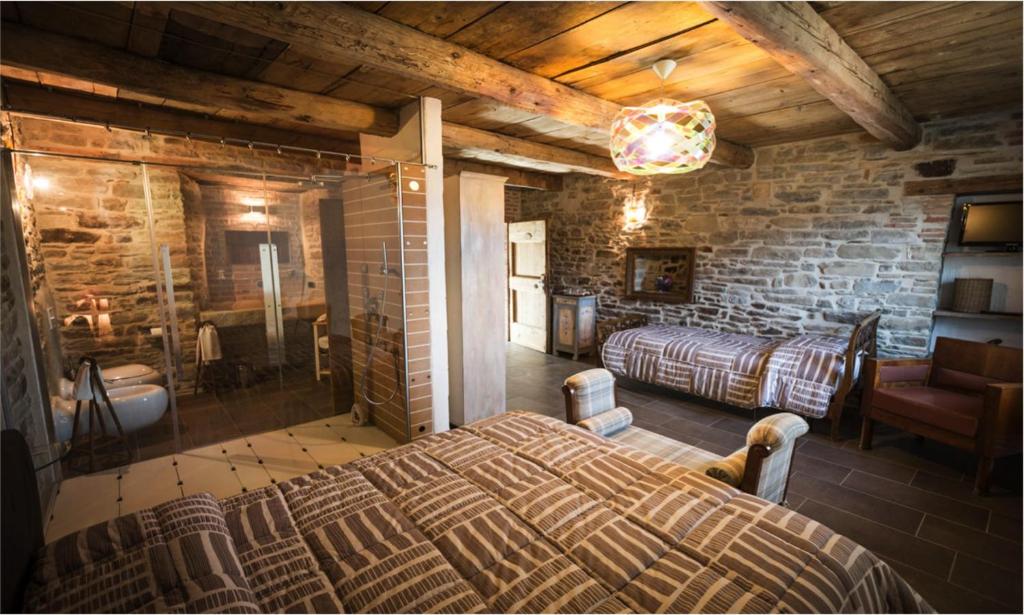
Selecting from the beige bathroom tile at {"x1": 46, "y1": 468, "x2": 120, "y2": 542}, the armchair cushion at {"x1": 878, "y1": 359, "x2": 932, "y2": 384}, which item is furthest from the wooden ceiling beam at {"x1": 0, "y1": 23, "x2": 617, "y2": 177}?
the armchair cushion at {"x1": 878, "y1": 359, "x2": 932, "y2": 384}

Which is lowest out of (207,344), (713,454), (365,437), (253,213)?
(365,437)

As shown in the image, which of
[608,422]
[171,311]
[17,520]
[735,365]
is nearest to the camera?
[17,520]

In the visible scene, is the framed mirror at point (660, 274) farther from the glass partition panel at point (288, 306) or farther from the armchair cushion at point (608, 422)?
the glass partition panel at point (288, 306)

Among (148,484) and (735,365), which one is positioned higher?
(735,365)

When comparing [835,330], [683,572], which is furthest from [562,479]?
[835,330]

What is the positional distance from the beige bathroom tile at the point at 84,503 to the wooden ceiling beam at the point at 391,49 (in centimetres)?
239

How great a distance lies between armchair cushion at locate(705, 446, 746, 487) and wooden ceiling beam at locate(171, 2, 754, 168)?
2074 millimetres

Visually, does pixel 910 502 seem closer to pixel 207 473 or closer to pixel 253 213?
pixel 207 473

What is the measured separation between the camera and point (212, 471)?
265cm

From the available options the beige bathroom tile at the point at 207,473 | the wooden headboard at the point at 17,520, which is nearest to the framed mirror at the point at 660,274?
the beige bathroom tile at the point at 207,473

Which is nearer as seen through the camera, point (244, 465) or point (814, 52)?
point (814, 52)

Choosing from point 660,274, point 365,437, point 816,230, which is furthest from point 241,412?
point 816,230

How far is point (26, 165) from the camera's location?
114 inches

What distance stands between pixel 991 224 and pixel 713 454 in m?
3.11
